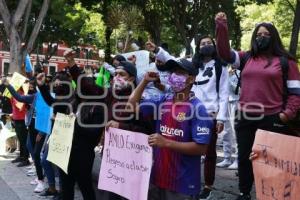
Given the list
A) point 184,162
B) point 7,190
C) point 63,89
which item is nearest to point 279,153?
point 184,162

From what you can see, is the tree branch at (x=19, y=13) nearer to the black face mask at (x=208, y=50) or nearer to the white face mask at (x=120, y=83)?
the black face mask at (x=208, y=50)

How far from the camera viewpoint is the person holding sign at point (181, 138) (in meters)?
3.72

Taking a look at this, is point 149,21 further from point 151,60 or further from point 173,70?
point 173,70

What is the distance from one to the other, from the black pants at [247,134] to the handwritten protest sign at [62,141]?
5.90 feet

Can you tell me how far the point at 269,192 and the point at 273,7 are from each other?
30.7 meters

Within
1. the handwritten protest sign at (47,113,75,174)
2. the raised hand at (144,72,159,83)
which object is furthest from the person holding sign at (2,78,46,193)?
the raised hand at (144,72,159,83)

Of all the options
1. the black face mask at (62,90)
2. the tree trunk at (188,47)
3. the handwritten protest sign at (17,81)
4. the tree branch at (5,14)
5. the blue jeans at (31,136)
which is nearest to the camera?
the black face mask at (62,90)

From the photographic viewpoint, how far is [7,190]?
7207 mm

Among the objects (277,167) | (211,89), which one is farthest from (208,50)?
(277,167)

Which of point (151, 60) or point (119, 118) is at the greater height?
point (151, 60)

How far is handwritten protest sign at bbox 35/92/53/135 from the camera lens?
699 cm

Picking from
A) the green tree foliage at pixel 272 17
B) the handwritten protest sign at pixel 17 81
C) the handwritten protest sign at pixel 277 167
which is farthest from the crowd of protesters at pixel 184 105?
the green tree foliage at pixel 272 17

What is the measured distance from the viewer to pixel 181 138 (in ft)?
12.4

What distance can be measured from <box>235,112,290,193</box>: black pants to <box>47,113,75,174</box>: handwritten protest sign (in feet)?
5.90
